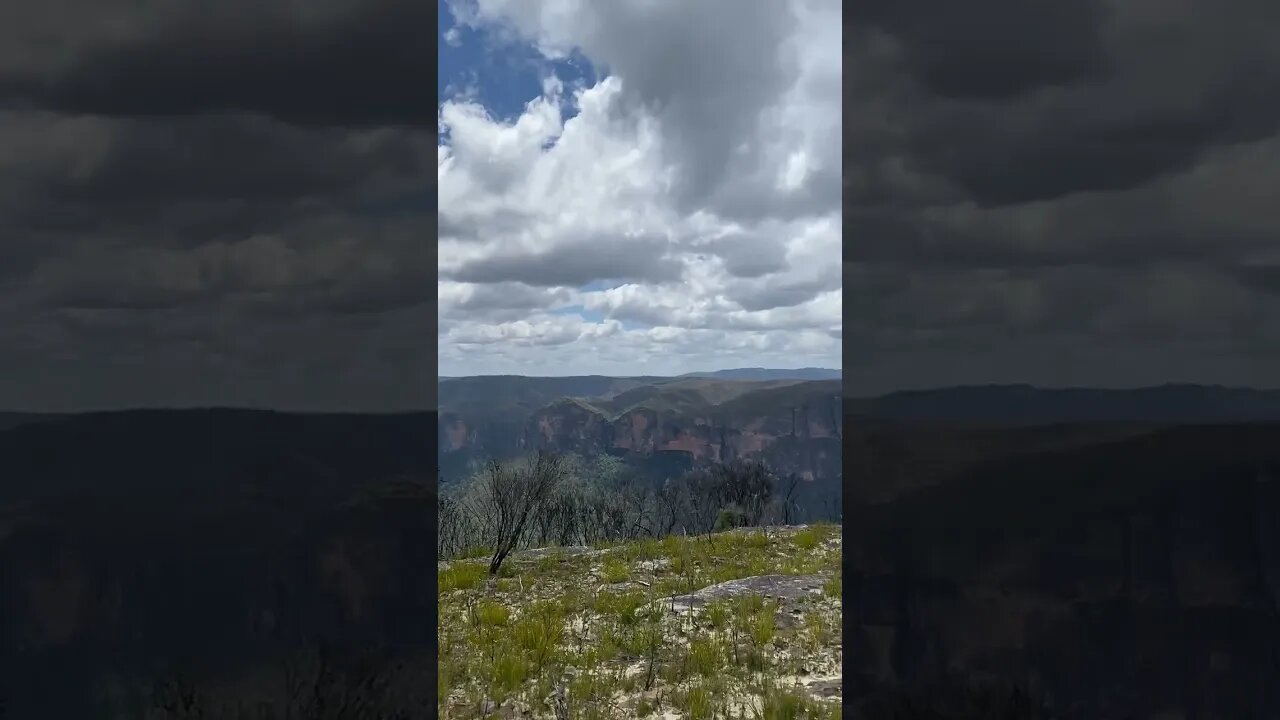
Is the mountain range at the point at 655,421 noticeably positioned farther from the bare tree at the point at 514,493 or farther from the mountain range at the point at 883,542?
the mountain range at the point at 883,542

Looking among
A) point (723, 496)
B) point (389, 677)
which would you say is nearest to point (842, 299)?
point (389, 677)

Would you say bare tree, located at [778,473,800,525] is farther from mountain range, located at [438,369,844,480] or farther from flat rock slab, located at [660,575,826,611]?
mountain range, located at [438,369,844,480]

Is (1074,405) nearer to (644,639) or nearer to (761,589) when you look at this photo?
(644,639)

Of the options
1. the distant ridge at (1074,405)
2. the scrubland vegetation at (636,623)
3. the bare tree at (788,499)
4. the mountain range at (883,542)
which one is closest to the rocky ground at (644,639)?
the scrubland vegetation at (636,623)

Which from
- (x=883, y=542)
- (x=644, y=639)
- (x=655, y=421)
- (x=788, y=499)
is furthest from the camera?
(x=655, y=421)

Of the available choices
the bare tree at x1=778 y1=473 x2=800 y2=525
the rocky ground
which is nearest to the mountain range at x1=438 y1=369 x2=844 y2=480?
the bare tree at x1=778 y1=473 x2=800 y2=525

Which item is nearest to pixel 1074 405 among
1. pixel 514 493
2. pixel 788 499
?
pixel 514 493
